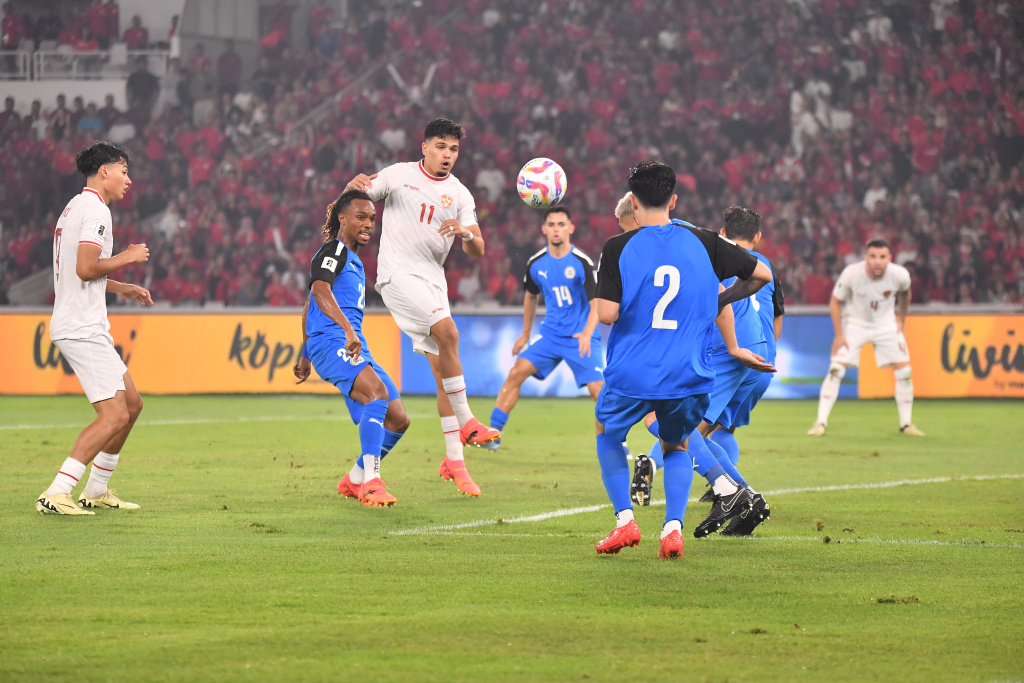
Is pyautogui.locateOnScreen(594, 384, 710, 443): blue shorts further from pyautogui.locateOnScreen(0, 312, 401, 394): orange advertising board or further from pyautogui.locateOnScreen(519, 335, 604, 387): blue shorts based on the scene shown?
pyautogui.locateOnScreen(0, 312, 401, 394): orange advertising board

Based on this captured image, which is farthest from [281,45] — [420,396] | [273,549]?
[273,549]

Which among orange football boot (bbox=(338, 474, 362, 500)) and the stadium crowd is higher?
the stadium crowd

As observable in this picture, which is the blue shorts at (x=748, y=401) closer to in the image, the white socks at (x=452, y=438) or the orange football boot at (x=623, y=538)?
the orange football boot at (x=623, y=538)

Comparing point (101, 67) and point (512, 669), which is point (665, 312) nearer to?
point (512, 669)

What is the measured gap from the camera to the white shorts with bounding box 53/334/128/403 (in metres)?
6.94

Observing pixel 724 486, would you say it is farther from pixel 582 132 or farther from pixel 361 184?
pixel 582 132

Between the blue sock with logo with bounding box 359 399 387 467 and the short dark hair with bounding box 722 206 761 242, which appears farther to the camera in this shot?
the blue sock with logo with bounding box 359 399 387 467

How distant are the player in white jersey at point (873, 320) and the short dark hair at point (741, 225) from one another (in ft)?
20.6

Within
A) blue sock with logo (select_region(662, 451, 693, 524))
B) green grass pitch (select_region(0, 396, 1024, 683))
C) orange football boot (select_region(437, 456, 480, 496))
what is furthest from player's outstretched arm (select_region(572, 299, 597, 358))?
blue sock with logo (select_region(662, 451, 693, 524))

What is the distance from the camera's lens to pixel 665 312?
5625mm

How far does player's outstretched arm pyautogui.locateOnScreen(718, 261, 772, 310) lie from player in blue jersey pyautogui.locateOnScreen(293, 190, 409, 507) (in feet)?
7.87

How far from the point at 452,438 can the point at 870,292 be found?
7180 mm

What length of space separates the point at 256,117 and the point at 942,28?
14.1 m

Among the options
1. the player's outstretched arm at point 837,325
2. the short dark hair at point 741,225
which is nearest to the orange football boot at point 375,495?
the short dark hair at point 741,225
